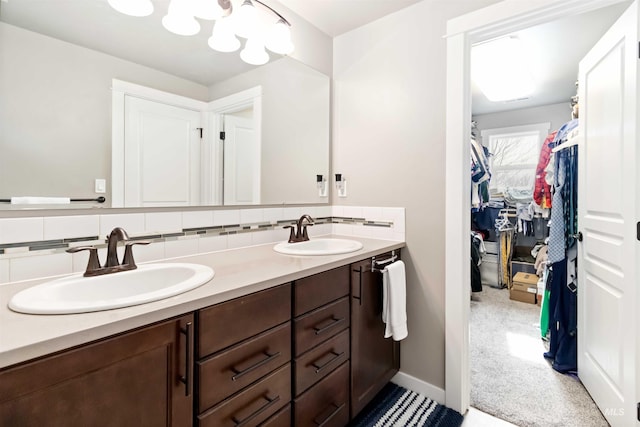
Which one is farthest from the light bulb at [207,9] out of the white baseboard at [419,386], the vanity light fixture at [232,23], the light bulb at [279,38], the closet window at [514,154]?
the closet window at [514,154]

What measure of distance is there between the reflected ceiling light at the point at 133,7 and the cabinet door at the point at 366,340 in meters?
1.45

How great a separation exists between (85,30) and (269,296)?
1.21 m

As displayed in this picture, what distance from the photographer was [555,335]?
2.08 metres

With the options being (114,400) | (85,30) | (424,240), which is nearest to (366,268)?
(424,240)

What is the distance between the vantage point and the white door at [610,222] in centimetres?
133

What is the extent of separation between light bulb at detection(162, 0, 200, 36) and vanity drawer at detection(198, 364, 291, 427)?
1.53 m

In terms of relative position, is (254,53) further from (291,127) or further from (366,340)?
(366,340)

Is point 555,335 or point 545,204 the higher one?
point 545,204

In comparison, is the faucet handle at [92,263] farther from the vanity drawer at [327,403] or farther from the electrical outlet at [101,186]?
the vanity drawer at [327,403]

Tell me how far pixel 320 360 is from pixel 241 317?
0.50m

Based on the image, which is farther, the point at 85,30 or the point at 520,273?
the point at 520,273

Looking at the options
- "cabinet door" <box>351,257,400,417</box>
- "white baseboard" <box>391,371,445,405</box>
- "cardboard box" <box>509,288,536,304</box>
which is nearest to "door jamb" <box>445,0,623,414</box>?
"white baseboard" <box>391,371,445,405</box>

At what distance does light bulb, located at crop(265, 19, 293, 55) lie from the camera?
1727mm

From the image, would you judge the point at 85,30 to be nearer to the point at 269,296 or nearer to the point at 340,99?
the point at 269,296
